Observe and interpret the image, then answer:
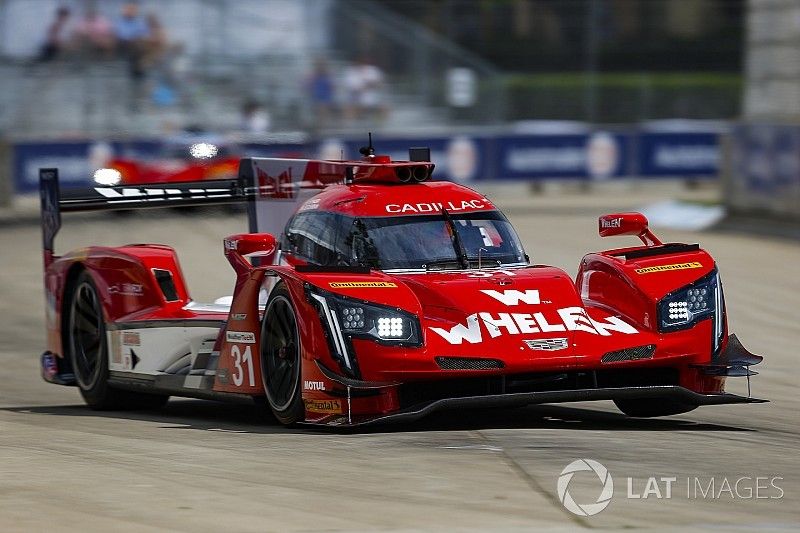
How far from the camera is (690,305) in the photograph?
349 inches

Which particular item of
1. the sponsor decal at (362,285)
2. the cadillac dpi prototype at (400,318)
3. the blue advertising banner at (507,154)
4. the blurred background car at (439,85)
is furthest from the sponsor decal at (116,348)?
the blue advertising banner at (507,154)

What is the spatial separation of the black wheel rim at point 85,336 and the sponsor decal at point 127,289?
0.23 metres

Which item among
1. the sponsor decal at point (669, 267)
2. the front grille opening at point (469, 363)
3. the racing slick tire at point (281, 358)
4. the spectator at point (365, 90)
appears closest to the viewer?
the front grille opening at point (469, 363)

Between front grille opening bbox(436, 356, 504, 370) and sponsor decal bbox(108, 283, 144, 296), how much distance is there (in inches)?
123

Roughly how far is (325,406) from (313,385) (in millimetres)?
124

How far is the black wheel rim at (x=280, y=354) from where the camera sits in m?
8.56

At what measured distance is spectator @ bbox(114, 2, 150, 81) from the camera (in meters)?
29.5

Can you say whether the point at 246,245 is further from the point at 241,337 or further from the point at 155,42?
the point at 155,42

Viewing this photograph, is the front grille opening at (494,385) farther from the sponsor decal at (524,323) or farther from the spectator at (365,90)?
the spectator at (365,90)

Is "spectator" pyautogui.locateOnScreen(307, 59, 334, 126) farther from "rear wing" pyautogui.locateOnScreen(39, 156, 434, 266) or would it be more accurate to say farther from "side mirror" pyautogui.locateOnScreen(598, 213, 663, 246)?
"side mirror" pyautogui.locateOnScreen(598, 213, 663, 246)

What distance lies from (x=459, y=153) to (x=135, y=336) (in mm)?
21316

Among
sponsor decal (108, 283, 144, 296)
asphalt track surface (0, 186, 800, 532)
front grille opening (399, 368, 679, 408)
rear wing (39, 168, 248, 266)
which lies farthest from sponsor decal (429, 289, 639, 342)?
rear wing (39, 168, 248, 266)

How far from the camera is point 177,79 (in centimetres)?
2981

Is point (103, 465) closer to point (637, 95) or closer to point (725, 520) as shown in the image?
point (725, 520)
